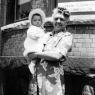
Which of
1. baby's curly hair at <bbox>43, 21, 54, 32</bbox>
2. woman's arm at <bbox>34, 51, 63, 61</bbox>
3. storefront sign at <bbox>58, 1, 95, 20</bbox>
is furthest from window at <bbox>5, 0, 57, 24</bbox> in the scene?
woman's arm at <bbox>34, 51, 63, 61</bbox>

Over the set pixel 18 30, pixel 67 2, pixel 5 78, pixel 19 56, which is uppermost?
pixel 67 2

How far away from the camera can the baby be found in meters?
5.77

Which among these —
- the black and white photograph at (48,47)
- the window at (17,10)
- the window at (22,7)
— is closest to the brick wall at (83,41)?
the black and white photograph at (48,47)

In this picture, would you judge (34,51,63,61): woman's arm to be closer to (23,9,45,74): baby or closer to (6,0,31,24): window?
(23,9,45,74): baby

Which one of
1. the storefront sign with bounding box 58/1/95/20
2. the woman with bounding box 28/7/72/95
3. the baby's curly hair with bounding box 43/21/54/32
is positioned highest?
the storefront sign with bounding box 58/1/95/20

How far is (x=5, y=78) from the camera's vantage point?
10.6 m

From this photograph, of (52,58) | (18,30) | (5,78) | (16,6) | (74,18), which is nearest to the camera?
(52,58)

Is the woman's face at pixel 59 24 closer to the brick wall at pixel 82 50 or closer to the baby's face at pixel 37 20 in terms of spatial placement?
the baby's face at pixel 37 20

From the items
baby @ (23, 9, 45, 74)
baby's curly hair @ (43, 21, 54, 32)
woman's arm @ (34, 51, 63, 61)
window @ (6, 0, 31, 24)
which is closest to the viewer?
woman's arm @ (34, 51, 63, 61)

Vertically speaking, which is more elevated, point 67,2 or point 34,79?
point 67,2

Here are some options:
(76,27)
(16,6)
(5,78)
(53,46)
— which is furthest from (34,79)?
(16,6)

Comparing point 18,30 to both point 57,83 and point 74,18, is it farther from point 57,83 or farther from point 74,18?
point 57,83

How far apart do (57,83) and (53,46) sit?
1.84 feet

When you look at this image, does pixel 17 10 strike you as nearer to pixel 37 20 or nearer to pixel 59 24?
→ pixel 37 20
